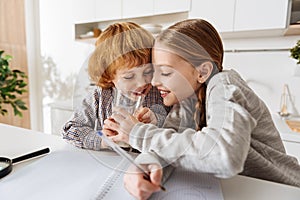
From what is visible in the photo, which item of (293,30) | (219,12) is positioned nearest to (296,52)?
(293,30)

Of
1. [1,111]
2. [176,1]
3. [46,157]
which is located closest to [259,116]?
[46,157]

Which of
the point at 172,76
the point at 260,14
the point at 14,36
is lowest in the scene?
the point at 172,76

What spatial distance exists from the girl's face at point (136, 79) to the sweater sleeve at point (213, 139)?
0.20 ft

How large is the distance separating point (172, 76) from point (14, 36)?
242cm

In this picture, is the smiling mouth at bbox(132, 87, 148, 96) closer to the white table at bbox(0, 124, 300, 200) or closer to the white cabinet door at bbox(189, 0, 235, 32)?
the white table at bbox(0, 124, 300, 200)

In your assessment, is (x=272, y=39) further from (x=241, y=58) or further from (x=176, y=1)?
(x=176, y=1)

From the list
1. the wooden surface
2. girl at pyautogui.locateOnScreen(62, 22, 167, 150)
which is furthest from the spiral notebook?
the wooden surface

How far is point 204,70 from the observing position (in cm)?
41

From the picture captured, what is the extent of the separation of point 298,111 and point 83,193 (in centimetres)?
156

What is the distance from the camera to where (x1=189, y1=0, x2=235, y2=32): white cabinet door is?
1368mm

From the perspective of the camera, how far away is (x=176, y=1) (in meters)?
1.52

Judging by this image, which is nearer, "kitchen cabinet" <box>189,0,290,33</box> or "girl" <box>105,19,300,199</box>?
"girl" <box>105,19,300,199</box>

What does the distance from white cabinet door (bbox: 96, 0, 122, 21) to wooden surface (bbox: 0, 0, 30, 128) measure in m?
1.04

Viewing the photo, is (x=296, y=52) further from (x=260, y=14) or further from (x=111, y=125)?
(x=111, y=125)
